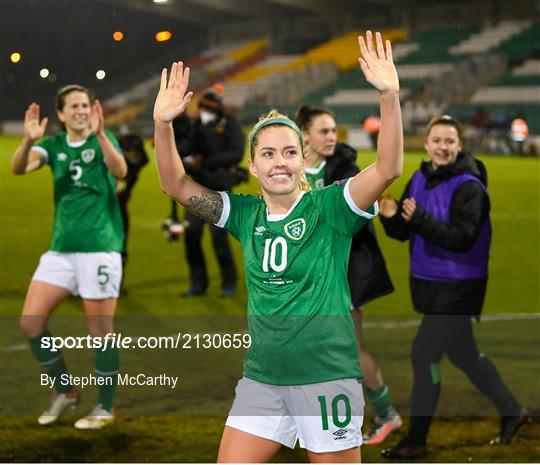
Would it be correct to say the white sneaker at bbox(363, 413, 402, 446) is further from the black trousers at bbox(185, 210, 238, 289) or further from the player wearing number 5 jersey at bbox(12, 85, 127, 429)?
the black trousers at bbox(185, 210, 238, 289)

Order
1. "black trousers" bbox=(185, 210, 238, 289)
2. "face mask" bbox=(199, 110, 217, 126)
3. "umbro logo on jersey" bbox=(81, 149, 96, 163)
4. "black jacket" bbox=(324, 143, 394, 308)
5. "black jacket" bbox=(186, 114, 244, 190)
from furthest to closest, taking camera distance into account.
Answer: "black trousers" bbox=(185, 210, 238, 289)
"black jacket" bbox=(186, 114, 244, 190)
"face mask" bbox=(199, 110, 217, 126)
"umbro logo on jersey" bbox=(81, 149, 96, 163)
"black jacket" bbox=(324, 143, 394, 308)

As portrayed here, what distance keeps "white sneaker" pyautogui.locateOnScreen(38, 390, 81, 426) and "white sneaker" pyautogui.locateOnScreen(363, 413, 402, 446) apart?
54.5 inches

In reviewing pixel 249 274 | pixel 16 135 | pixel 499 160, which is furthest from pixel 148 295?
pixel 499 160

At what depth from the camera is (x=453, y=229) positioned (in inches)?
180

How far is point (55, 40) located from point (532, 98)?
394 cm

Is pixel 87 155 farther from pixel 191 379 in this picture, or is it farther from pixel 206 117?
pixel 206 117

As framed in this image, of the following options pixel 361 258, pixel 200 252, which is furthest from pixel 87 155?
pixel 200 252

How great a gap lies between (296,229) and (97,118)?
172cm

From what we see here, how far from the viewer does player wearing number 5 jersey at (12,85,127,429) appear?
474 centimetres

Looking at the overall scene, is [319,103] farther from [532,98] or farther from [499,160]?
[499,160]

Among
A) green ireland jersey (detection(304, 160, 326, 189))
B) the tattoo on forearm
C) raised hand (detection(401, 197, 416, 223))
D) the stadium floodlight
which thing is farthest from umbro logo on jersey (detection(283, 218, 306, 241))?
the stadium floodlight

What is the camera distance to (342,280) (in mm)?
3426

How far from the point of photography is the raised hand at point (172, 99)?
3.37 m

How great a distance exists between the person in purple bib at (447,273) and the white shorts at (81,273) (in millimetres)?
1372
